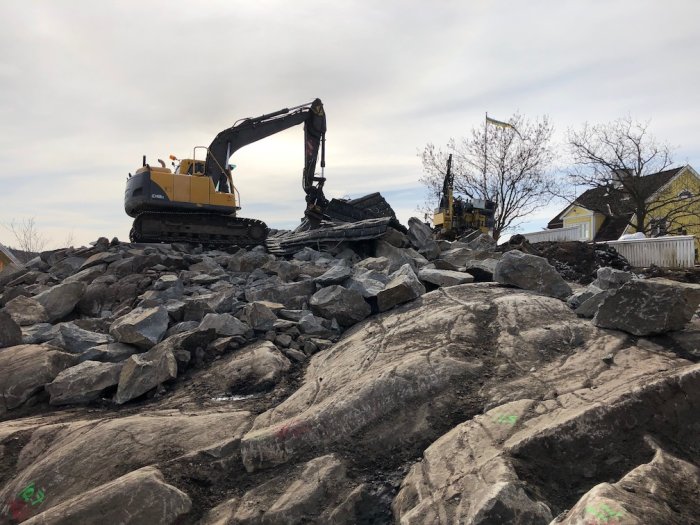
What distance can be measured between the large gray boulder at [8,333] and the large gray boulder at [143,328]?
1.20 metres

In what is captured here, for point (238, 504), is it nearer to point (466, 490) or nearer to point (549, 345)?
point (466, 490)

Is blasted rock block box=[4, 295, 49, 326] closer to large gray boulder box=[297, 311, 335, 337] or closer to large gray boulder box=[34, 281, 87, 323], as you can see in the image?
large gray boulder box=[34, 281, 87, 323]

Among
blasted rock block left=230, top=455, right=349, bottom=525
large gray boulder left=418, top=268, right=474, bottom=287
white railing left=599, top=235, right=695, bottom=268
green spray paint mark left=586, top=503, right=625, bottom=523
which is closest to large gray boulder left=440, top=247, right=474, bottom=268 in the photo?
large gray boulder left=418, top=268, right=474, bottom=287

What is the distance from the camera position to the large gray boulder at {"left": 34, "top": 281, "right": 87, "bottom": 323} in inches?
295

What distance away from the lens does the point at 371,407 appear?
3641mm

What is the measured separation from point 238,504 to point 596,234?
32.8 metres

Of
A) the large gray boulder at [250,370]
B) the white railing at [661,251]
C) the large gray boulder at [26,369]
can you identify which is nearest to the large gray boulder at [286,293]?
the large gray boulder at [250,370]

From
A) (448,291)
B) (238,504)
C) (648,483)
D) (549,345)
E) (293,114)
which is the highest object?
(293,114)

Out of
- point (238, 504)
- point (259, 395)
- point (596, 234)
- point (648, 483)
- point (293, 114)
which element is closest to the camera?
point (648, 483)

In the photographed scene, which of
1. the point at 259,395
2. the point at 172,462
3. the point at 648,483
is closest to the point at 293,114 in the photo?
the point at 259,395

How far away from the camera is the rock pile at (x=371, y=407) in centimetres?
280

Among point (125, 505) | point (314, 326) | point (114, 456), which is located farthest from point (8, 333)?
point (125, 505)

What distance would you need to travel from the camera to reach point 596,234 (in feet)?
102

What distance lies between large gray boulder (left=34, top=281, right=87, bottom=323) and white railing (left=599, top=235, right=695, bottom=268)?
13628 millimetres
